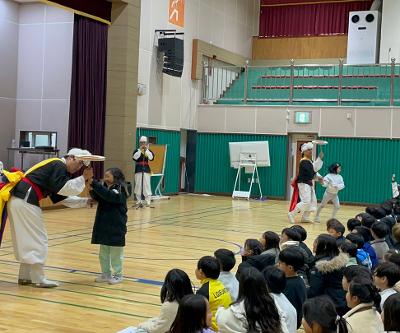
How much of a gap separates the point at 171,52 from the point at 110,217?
10.5 m

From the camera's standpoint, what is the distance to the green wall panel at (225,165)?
57.5 feet

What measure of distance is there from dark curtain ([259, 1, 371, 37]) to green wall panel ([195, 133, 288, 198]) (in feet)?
19.5

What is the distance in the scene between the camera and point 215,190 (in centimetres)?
1845

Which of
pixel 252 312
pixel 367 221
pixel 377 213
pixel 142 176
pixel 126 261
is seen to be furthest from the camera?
pixel 142 176

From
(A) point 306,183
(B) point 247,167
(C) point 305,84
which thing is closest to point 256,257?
(A) point 306,183

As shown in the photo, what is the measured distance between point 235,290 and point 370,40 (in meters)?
17.0

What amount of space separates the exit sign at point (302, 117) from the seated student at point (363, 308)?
13.9 m

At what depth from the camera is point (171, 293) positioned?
3525mm

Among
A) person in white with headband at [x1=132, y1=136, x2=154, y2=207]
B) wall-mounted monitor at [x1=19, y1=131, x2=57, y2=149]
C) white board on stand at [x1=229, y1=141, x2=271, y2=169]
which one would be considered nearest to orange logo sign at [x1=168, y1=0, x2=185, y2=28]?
white board on stand at [x1=229, y1=141, x2=271, y2=169]

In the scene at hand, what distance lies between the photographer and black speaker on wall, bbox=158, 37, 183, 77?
15.8 meters

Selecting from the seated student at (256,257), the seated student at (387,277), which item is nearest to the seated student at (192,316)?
the seated student at (387,277)

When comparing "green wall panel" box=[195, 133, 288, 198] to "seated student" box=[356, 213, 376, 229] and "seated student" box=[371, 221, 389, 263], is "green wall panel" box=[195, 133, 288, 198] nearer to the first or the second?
"seated student" box=[356, 213, 376, 229]

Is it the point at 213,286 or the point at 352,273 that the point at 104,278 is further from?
the point at 352,273

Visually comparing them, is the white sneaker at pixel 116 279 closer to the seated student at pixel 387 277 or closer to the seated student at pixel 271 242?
the seated student at pixel 271 242
